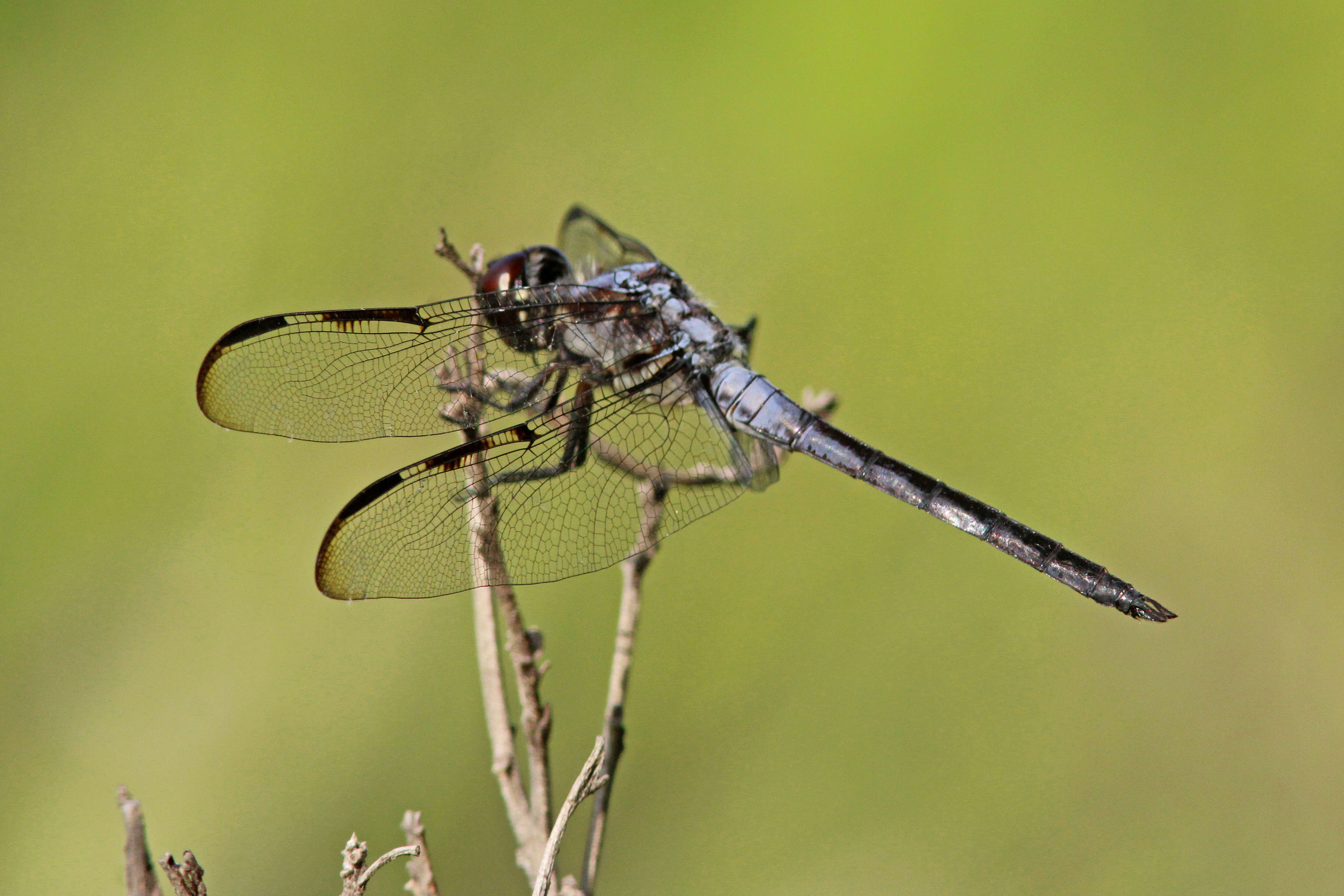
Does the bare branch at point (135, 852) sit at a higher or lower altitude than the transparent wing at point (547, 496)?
A: lower

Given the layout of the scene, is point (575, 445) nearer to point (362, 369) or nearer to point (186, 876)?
point (362, 369)

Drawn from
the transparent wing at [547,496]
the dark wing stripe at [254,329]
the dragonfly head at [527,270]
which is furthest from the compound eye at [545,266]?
the dark wing stripe at [254,329]

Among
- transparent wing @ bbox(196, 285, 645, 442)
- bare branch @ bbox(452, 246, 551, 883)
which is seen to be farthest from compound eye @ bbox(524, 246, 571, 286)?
bare branch @ bbox(452, 246, 551, 883)

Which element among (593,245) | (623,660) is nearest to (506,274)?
(593,245)

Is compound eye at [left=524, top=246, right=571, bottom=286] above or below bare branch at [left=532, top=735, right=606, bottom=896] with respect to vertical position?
above

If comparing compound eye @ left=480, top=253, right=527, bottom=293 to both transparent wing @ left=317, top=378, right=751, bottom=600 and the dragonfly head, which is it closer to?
the dragonfly head

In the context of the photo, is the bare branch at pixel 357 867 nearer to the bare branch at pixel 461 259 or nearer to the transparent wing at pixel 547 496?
the transparent wing at pixel 547 496
